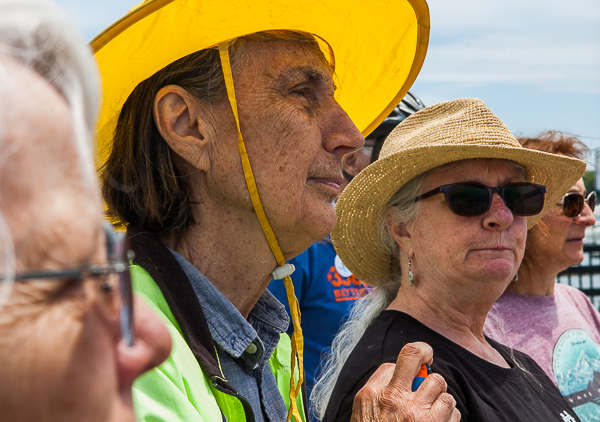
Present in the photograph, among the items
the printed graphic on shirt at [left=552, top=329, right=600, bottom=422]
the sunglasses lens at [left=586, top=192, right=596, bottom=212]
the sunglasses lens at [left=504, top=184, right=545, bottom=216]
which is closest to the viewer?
the sunglasses lens at [left=504, top=184, right=545, bottom=216]

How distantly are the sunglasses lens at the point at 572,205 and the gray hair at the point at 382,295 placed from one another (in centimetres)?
100

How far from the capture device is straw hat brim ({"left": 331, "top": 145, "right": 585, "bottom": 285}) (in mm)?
2461

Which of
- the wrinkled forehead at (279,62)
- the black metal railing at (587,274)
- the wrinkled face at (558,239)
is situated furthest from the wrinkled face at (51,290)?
the black metal railing at (587,274)

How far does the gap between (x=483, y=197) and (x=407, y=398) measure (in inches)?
38.7

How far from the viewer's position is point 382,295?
266 centimetres

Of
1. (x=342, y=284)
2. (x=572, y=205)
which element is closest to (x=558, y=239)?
(x=572, y=205)

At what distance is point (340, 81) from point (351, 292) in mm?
1485

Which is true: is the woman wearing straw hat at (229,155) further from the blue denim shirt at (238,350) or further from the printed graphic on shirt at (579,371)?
the printed graphic on shirt at (579,371)

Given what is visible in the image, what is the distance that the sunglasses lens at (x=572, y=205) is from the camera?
357 cm

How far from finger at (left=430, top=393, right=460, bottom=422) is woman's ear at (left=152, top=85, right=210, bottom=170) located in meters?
0.96

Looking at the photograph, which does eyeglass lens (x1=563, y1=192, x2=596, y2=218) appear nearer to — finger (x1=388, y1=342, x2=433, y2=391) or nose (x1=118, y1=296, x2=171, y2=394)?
finger (x1=388, y1=342, x2=433, y2=391)

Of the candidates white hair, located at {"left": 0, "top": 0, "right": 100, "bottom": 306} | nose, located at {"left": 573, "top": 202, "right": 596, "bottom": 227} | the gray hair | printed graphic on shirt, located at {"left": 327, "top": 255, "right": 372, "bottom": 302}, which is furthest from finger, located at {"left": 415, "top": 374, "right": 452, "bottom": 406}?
nose, located at {"left": 573, "top": 202, "right": 596, "bottom": 227}

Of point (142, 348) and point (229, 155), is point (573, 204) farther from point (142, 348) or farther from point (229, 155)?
point (142, 348)

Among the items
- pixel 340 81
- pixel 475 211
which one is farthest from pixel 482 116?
pixel 340 81
